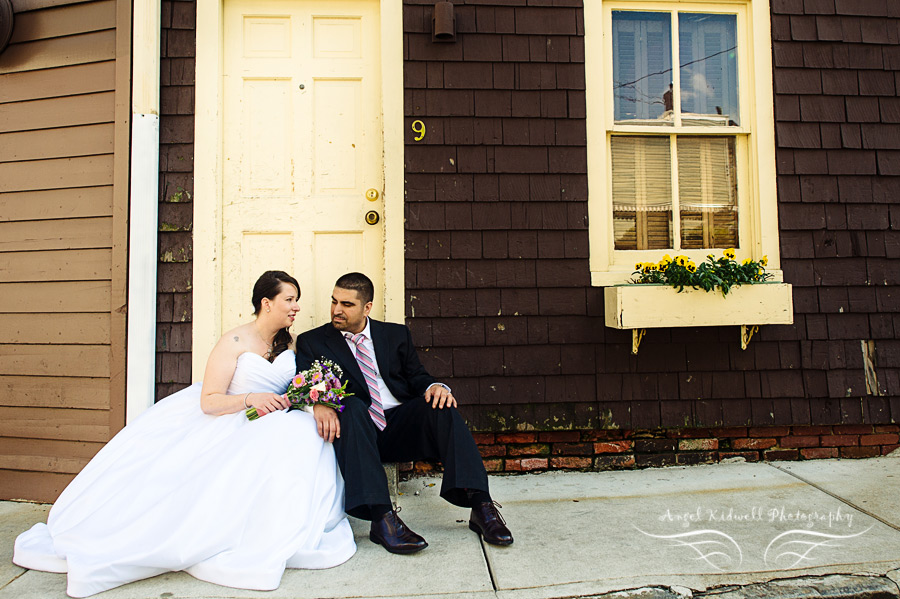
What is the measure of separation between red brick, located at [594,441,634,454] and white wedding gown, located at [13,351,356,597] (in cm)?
158

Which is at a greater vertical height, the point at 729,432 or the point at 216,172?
the point at 216,172

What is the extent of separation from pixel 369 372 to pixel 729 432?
2136 mm

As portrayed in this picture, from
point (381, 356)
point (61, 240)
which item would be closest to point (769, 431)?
point (381, 356)

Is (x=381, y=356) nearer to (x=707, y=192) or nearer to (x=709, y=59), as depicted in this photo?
(x=707, y=192)

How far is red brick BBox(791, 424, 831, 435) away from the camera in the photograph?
3488 millimetres

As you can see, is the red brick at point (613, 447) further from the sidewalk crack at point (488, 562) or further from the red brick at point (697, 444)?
the sidewalk crack at point (488, 562)

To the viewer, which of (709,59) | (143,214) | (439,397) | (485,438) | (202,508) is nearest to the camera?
(202,508)

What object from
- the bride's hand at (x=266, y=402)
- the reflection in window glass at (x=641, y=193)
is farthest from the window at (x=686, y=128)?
the bride's hand at (x=266, y=402)

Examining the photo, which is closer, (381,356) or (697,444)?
(381,356)

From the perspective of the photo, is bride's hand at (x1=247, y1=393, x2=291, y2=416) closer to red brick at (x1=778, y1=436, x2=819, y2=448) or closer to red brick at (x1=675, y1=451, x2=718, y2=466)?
red brick at (x1=675, y1=451, x2=718, y2=466)

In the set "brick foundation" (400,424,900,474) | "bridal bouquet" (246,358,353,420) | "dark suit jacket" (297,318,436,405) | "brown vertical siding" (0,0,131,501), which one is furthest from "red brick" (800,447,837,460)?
"brown vertical siding" (0,0,131,501)

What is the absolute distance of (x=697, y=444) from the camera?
346 centimetres

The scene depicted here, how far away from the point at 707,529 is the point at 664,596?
0.60 metres

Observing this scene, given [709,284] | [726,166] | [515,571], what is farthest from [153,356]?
[726,166]
